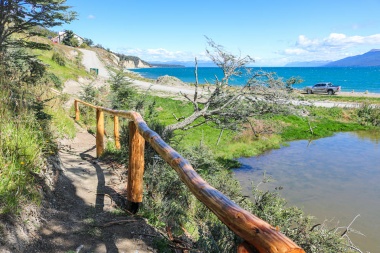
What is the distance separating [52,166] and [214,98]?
20.2 ft

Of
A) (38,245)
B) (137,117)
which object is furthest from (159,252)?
(137,117)

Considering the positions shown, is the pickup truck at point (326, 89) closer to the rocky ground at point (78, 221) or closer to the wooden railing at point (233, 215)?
the rocky ground at point (78, 221)

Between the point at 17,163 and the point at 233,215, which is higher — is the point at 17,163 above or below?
below

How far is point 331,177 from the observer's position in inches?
547

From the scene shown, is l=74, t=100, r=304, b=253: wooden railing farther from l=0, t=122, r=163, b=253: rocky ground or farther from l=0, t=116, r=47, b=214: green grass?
l=0, t=116, r=47, b=214: green grass

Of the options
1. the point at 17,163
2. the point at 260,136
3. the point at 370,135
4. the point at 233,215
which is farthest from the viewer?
the point at 370,135

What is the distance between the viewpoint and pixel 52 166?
509 centimetres

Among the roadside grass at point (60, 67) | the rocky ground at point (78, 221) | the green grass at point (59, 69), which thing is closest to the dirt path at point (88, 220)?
the rocky ground at point (78, 221)

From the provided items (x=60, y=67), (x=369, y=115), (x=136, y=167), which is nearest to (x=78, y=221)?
(x=136, y=167)

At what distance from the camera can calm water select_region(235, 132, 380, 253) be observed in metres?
10.0

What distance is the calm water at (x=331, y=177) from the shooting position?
10.0 m

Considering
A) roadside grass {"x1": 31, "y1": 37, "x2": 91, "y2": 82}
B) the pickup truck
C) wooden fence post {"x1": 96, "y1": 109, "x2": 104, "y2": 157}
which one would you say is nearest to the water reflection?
the pickup truck

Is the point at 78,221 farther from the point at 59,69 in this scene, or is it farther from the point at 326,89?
the point at 326,89

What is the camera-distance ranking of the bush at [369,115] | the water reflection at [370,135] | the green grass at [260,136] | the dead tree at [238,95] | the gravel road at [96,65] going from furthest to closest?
the gravel road at [96,65] < the bush at [369,115] < the water reflection at [370,135] < the green grass at [260,136] < the dead tree at [238,95]
